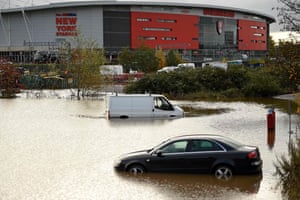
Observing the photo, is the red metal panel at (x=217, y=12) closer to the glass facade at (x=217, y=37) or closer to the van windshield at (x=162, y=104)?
the glass facade at (x=217, y=37)

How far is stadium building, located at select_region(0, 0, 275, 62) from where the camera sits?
350ft

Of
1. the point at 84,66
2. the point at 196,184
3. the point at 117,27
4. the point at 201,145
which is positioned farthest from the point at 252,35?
the point at 196,184

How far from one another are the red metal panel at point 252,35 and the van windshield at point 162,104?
10450 centimetres

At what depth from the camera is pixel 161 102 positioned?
29.8m

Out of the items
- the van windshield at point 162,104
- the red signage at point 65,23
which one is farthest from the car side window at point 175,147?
the red signage at point 65,23

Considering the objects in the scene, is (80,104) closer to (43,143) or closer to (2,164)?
(43,143)

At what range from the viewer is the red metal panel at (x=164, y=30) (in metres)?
109

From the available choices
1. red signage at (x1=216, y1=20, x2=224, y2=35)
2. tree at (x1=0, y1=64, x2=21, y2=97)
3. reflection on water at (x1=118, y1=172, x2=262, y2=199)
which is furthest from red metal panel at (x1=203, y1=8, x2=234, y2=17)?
reflection on water at (x1=118, y1=172, x2=262, y2=199)

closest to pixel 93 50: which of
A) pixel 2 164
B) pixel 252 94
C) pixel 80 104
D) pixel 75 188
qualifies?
pixel 80 104

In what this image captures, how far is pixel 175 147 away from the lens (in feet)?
49.0

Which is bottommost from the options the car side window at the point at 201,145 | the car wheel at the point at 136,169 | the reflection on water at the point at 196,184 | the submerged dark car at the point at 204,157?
the reflection on water at the point at 196,184

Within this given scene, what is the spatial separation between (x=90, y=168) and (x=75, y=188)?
2438 mm

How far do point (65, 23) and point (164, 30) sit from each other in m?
22.7

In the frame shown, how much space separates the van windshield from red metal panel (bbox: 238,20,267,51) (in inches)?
4114
